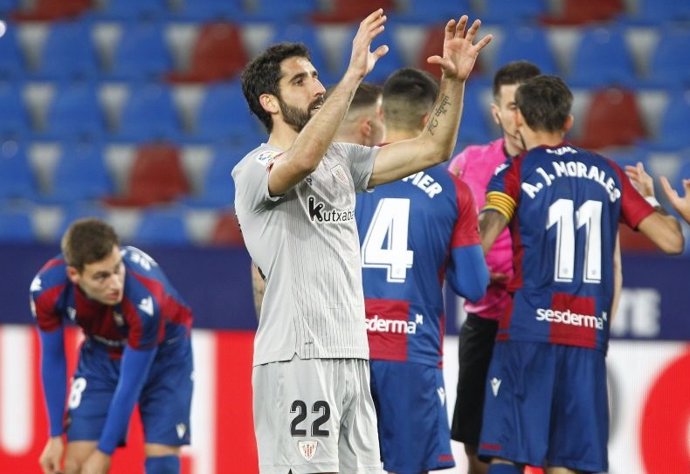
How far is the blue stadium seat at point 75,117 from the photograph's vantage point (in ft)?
32.1

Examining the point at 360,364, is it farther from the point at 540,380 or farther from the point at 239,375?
the point at 239,375

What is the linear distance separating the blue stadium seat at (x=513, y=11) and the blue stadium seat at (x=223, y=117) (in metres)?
1.88

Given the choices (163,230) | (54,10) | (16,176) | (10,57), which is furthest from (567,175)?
(54,10)

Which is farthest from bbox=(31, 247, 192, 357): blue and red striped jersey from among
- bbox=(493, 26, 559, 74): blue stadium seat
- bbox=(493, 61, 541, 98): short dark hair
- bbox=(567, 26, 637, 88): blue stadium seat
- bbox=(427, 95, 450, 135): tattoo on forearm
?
bbox=(567, 26, 637, 88): blue stadium seat

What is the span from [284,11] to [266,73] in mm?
6110

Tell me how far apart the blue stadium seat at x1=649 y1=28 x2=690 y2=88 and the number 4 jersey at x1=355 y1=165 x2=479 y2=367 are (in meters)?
4.77

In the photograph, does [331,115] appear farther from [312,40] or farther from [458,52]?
[312,40]

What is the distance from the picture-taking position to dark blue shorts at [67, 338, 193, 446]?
587cm

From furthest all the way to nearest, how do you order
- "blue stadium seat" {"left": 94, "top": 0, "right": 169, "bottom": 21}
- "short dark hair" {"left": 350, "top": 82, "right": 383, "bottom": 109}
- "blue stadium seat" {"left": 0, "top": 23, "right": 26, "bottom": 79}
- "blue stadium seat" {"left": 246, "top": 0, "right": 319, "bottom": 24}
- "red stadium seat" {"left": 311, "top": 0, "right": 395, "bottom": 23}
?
"blue stadium seat" {"left": 94, "top": 0, "right": 169, "bottom": 21} → "blue stadium seat" {"left": 0, "top": 23, "right": 26, "bottom": 79} → "blue stadium seat" {"left": 246, "top": 0, "right": 319, "bottom": 24} → "red stadium seat" {"left": 311, "top": 0, "right": 395, "bottom": 23} → "short dark hair" {"left": 350, "top": 82, "right": 383, "bottom": 109}

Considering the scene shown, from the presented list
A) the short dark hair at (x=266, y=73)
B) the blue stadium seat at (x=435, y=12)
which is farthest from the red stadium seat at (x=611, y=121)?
the short dark hair at (x=266, y=73)

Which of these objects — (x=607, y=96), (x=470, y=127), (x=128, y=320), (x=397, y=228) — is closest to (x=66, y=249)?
(x=128, y=320)

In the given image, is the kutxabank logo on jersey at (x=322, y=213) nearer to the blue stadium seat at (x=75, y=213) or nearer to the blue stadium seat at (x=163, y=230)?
the blue stadium seat at (x=163, y=230)

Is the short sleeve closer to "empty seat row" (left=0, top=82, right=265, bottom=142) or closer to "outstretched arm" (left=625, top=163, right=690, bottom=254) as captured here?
"outstretched arm" (left=625, top=163, right=690, bottom=254)

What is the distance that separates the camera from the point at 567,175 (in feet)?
16.5
